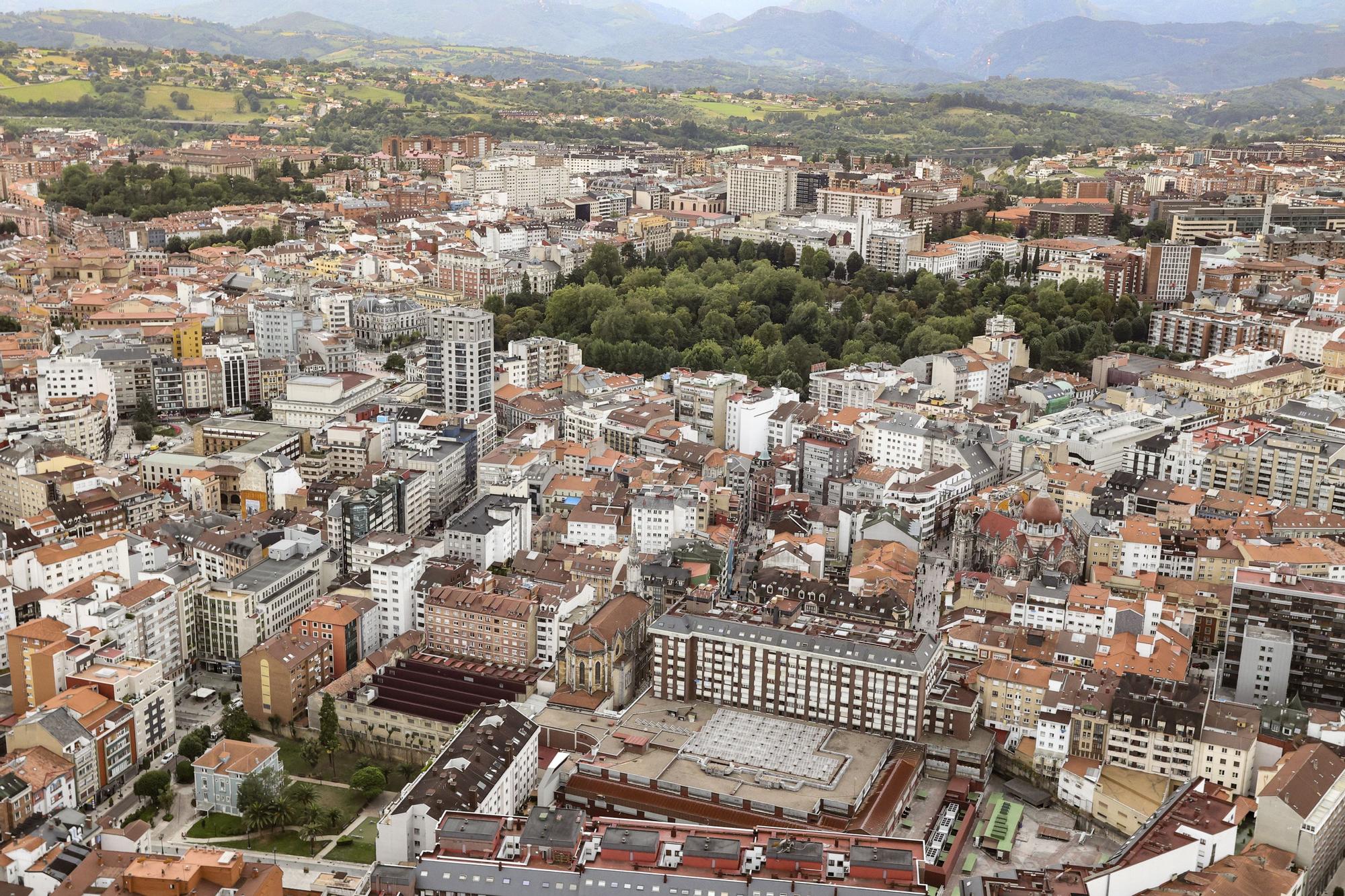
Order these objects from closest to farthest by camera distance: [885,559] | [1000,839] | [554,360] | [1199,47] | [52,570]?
[1000,839], [52,570], [885,559], [554,360], [1199,47]

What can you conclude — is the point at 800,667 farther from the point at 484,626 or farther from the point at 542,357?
the point at 542,357

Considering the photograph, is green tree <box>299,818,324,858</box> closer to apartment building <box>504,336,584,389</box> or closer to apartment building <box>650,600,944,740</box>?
apartment building <box>650,600,944,740</box>

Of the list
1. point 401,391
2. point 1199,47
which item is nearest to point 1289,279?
point 401,391

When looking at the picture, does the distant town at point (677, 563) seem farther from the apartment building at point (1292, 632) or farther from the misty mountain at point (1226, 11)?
the misty mountain at point (1226, 11)

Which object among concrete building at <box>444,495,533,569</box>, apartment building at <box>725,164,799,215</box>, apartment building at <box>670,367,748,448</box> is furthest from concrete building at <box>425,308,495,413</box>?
apartment building at <box>725,164,799,215</box>

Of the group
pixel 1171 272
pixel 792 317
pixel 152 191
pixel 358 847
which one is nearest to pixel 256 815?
pixel 358 847

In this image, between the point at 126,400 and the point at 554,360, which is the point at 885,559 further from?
the point at 126,400

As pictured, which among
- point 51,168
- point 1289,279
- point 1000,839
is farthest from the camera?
point 51,168
